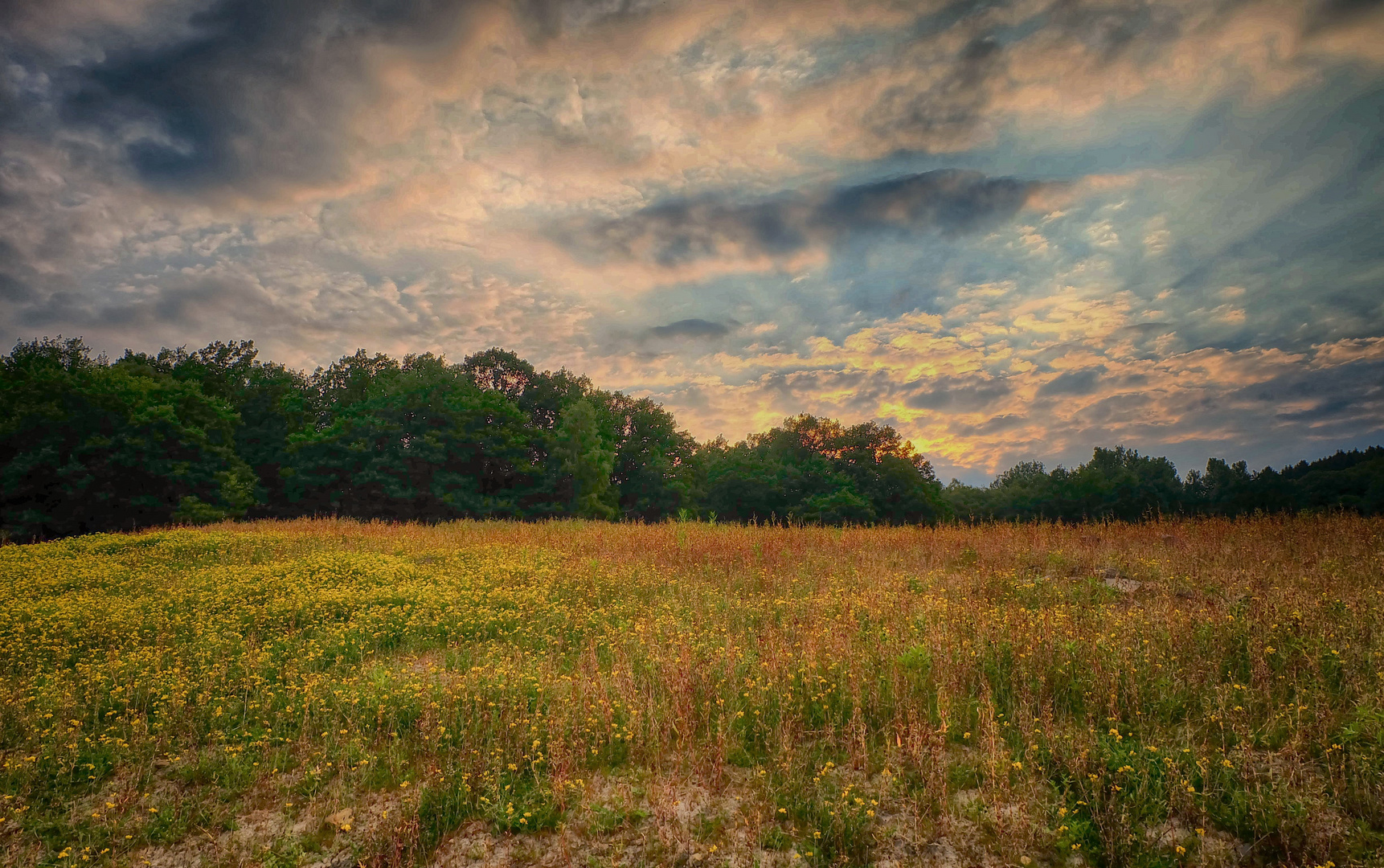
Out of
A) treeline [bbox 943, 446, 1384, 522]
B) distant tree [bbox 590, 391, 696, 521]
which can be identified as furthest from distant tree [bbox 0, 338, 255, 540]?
treeline [bbox 943, 446, 1384, 522]

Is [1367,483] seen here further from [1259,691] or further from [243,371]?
[243,371]

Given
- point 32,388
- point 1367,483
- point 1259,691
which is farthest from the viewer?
point 32,388

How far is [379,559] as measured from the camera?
14.9 metres

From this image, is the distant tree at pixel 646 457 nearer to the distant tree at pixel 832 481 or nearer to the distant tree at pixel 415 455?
the distant tree at pixel 832 481

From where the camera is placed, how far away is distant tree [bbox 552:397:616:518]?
45594 mm

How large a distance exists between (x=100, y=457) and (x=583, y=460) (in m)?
28.7

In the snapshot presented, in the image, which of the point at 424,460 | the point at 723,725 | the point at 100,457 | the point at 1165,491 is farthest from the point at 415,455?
the point at 1165,491

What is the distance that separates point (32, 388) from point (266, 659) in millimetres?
42798

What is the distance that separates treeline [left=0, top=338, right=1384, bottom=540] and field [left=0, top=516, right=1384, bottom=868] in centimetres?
2579

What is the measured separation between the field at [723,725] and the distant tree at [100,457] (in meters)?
33.9

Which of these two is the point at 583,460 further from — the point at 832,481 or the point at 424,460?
the point at 832,481

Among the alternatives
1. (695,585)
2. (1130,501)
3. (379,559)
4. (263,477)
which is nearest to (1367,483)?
(1130,501)

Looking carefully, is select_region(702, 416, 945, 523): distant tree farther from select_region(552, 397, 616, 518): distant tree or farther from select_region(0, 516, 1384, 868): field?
select_region(0, 516, 1384, 868): field

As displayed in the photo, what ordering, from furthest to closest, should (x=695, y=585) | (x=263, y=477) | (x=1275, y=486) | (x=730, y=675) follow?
1. (x=263, y=477)
2. (x=1275, y=486)
3. (x=695, y=585)
4. (x=730, y=675)
